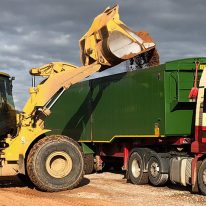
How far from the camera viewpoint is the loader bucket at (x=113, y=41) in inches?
466

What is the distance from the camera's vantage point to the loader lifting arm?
1187 centimetres

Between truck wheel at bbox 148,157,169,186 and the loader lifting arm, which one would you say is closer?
the loader lifting arm

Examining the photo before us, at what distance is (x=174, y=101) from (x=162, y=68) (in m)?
0.95

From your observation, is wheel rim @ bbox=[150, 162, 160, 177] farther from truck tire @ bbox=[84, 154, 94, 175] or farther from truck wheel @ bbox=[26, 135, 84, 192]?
truck tire @ bbox=[84, 154, 94, 175]

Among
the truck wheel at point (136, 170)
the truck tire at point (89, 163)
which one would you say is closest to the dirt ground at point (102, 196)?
the truck wheel at point (136, 170)

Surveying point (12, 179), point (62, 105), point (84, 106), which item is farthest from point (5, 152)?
point (62, 105)

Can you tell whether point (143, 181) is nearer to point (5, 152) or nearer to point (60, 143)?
point (60, 143)

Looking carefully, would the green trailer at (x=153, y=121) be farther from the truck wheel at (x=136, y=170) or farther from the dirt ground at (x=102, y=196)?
the dirt ground at (x=102, y=196)

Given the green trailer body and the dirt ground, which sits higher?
the green trailer body

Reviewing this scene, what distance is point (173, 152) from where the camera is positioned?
1314 centimetres

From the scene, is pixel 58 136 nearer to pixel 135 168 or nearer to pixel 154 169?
pixel 154 169

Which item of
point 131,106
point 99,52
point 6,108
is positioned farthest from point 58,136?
point 131,106

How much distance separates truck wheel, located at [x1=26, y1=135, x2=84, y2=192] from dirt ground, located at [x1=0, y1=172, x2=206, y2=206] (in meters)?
0.25

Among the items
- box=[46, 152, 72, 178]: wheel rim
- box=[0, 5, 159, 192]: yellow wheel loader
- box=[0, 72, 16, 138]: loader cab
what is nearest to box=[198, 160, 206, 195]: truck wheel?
box=[0, 5, 159, 192]: yellow wheel loader
